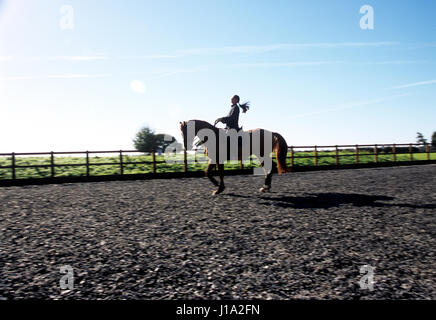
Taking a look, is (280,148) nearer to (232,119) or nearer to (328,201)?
(232,119)

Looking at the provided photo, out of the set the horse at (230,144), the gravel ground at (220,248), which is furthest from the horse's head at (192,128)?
the gravel ground at (220,248)

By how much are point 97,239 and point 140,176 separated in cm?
1040

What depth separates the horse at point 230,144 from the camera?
9.02 metres

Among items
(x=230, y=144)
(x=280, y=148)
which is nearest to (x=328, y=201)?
(x=280, y=148)

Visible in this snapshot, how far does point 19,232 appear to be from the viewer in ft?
18.0

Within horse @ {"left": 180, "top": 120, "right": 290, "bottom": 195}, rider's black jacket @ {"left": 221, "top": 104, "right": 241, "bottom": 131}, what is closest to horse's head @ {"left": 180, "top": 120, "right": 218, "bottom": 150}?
horse @ {"left": 180, "top": 120, "right": 290, "bottom": 195}

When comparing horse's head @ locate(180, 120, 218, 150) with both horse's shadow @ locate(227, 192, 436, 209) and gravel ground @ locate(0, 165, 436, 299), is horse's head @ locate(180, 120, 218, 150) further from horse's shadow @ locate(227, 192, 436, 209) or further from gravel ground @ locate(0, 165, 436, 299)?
horse's shadow @ locate(227, 192, 436, 209)

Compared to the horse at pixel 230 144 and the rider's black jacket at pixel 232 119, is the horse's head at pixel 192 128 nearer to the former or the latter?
the horse at pixel 230 144

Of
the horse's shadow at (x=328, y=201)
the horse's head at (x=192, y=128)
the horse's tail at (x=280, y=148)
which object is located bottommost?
the horse's shadow at (x=328, y=201)

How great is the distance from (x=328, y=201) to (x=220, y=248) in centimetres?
459

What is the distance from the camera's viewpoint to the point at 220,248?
15.0ft

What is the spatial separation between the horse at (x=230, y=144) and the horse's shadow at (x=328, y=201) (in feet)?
3.98
